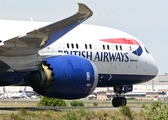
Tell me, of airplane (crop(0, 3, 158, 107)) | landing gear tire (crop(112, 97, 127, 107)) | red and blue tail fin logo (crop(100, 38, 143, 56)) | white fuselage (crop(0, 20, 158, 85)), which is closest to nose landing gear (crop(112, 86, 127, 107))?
landing gear tire (crop(112, 97, 127, 107))

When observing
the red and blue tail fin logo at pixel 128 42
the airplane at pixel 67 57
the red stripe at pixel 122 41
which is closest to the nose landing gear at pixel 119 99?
the airplane at pixel 67 57

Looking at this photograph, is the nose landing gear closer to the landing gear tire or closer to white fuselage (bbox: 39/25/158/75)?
the landing gear tire

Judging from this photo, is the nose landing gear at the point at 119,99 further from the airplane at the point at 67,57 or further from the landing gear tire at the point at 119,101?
the airplane at the point at 67,57

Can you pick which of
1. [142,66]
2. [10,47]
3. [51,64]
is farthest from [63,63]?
[142,66]

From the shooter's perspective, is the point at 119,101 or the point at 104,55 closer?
the point at 104,55

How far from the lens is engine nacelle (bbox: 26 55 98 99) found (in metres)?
22.1

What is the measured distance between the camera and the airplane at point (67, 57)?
68.7ft

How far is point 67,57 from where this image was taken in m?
22.9

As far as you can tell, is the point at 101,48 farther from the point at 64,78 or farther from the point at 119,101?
the point at 64,78

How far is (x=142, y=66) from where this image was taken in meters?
29.7

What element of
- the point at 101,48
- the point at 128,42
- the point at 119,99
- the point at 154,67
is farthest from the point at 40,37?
the point at 154,67

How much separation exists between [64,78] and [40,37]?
2177mm

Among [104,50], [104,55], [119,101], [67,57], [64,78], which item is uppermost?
[104,50]

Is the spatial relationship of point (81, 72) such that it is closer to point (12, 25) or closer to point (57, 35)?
point (57, 35)
